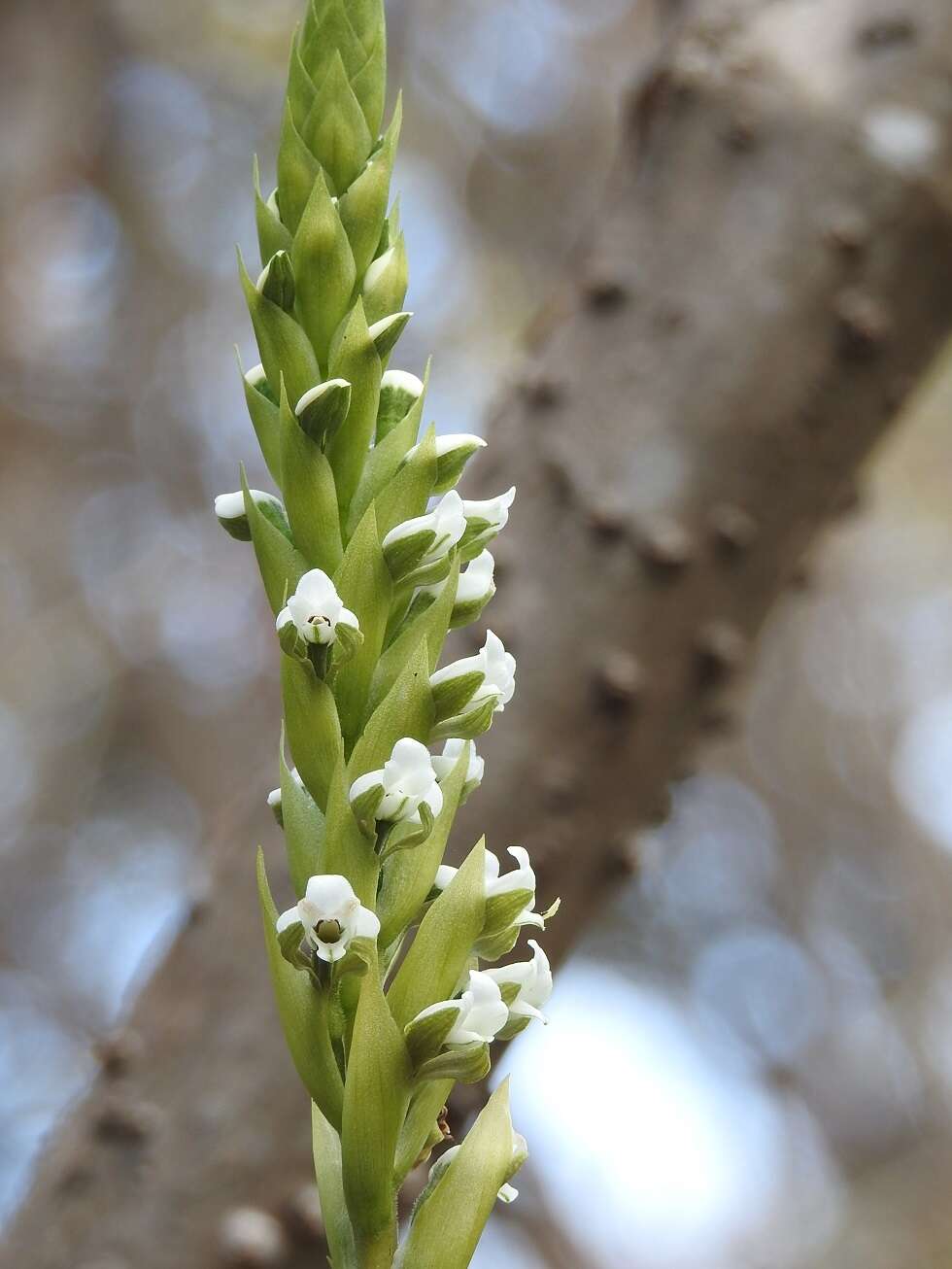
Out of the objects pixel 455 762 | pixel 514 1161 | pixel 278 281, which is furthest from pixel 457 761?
pixel 278 281

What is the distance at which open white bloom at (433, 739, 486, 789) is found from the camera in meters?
1.12

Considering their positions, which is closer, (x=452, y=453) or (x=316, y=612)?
(x=316, y=612)

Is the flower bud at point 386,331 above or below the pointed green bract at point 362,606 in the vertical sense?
above

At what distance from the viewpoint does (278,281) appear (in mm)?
1120

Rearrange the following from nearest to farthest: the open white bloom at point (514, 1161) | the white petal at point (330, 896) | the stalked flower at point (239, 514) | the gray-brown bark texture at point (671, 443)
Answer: the white petal at point (330, 896) → the open white bloom at point (514, 1161) → the stalked flower at point (239, 514) → the gray-brown bark texture at point (671, 443)

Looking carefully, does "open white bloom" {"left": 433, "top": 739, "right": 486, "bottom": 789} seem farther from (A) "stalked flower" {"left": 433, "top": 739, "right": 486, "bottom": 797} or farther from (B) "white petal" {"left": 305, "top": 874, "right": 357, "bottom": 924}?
(B) "white petal" {"left": 305, "top": 874, "right": 357, "bottom": 924}

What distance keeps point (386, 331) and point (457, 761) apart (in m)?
0.38

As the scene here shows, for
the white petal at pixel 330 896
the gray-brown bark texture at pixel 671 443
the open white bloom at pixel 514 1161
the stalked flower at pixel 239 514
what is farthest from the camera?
the gray-brown bark texture at pixel 671 443

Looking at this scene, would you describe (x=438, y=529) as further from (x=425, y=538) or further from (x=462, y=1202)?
(x=462, y=1202)

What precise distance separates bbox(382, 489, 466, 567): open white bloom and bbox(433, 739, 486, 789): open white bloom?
0.55ft

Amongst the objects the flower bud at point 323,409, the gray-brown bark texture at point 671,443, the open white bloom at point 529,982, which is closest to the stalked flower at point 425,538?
the flower bud at point 323,409

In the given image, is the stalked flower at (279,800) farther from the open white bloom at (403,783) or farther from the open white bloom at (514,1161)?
the open white bloom at (514,1161)

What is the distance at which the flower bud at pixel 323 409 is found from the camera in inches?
42.1

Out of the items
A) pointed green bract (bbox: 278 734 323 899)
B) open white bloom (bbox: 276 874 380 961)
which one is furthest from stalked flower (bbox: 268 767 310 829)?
open white bloom (bbox: 276 874 380 961)
